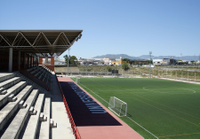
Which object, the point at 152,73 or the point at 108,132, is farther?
the point at 152,73

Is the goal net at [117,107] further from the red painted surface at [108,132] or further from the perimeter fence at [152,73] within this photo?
the perimeter fence at [152,73]

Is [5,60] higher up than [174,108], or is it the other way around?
[5,60]

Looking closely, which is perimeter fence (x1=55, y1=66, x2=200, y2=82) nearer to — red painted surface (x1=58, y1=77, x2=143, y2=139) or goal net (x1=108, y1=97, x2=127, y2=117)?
goal net (x1=108, y1=97, x2=127, y2=117)

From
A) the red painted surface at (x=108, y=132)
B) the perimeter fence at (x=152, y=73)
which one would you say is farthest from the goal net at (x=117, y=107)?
the perimeter fence at (x=152, y=73)

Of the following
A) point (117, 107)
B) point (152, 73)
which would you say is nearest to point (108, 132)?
point (117, 107)

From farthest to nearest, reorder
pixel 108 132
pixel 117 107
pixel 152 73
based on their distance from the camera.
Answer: pixel 152 73
pixel 117 107
pixel 108 132

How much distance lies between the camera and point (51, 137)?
8.53 meters

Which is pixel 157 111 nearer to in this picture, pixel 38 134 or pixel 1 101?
pixel 38 134

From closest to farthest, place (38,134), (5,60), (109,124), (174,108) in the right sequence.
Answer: (38,134) < (109,124) < (174,108) < (5,60)

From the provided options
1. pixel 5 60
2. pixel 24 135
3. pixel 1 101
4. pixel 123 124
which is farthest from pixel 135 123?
pixel 5 60

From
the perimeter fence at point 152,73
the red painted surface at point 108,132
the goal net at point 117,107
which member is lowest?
the red painted surface at point 108,132

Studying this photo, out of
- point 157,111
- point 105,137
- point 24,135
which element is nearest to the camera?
point 24,135

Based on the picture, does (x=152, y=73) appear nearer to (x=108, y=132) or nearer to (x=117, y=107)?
(x=117, y=107)

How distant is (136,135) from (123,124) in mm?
1915
